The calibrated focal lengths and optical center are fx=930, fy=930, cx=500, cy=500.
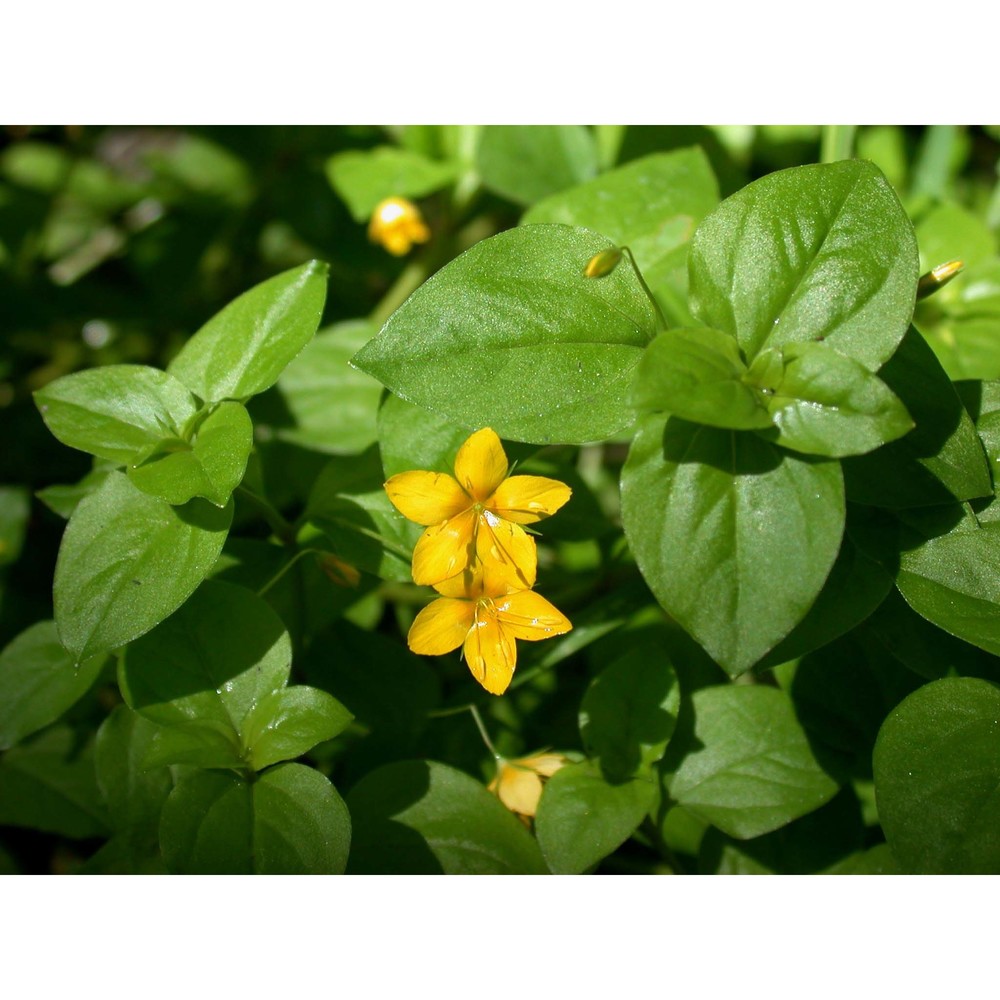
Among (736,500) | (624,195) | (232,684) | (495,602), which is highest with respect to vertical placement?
(624,195)

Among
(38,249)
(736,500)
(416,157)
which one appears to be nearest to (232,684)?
(736,500)

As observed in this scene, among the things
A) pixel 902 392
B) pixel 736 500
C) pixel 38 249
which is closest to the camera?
pixel 736 500

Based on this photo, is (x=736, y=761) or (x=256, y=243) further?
(x=256, y=243)

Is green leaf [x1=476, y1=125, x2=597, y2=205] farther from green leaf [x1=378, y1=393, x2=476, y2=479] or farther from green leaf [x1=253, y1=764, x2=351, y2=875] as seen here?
green leaf [x1=253, y1=764, x2=351, y2=875]

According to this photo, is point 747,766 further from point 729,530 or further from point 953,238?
point 953,238

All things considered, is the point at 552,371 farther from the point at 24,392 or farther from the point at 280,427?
the point at 24,392

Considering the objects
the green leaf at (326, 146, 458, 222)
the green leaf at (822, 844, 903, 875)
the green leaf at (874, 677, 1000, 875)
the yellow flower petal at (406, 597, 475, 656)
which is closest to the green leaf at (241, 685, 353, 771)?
the yellow flower petal at (406, 597, 475, 656)
